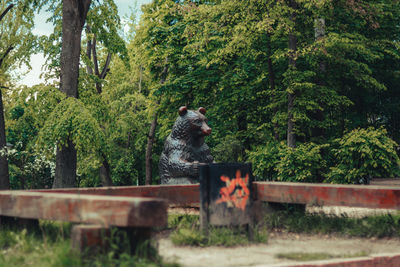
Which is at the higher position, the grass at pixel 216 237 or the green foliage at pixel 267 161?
the green foliage at pixel 267 161

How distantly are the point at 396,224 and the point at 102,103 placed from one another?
36.6ft

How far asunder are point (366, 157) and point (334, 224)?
5.63 metres

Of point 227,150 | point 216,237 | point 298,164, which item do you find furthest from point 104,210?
point 227,150

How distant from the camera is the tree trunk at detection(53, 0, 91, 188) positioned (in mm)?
12359

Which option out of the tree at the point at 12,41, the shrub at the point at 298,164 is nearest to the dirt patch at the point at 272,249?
the shrub at the point at 298,164

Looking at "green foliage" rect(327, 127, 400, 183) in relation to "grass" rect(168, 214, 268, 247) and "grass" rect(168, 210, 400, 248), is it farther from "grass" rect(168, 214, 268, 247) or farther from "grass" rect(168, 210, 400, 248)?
"grass" rect(168, 214, 268, 247)

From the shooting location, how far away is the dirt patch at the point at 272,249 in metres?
4.74

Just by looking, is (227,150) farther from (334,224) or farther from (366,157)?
(334,224)

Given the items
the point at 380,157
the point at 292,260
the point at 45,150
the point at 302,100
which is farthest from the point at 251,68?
the point at 292,260

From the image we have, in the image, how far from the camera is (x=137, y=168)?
32938mm

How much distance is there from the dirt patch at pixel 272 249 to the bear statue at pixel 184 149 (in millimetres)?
3181

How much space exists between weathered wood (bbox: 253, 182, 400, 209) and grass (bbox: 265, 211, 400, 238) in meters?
0.41

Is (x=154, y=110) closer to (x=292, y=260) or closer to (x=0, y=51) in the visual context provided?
(x=0, y=51)

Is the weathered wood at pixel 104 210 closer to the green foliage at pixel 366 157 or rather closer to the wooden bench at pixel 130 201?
Answer: the wooden bench at pixel 130 201
